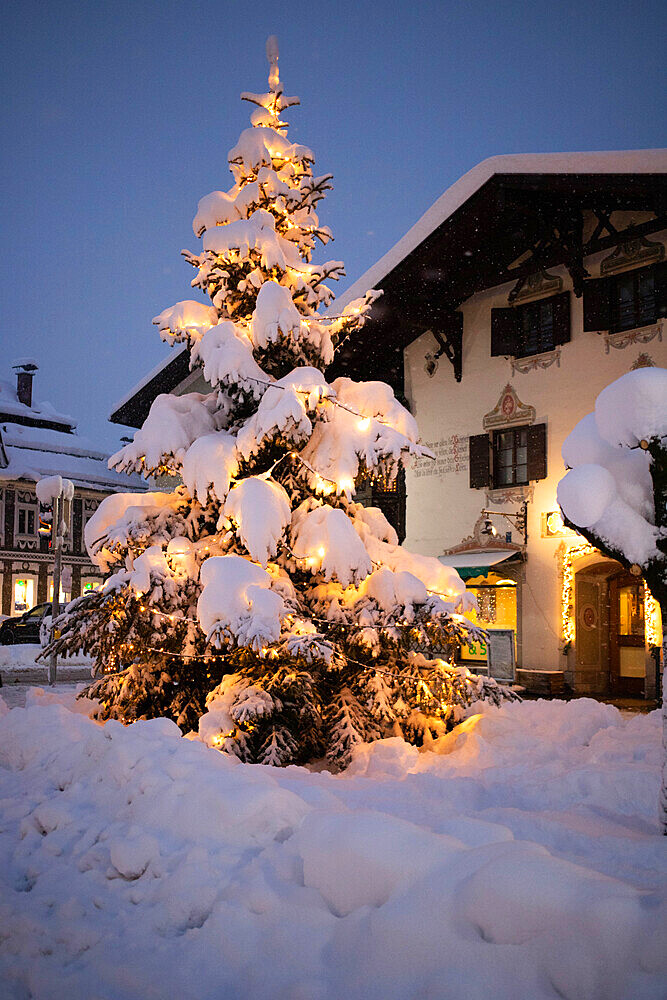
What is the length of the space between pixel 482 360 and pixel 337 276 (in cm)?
947

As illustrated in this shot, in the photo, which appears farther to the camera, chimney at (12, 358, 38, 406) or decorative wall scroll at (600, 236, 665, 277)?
chimney at (12, 358, 38, 406)

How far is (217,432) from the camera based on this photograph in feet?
26.7

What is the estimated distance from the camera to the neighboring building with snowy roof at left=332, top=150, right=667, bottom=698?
1440 centimetres

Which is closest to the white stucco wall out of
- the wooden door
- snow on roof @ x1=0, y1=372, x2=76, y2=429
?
the wooden door

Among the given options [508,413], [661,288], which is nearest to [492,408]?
[508,413]

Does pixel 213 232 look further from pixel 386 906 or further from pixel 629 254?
pixel 629 254

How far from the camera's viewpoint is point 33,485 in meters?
39.0

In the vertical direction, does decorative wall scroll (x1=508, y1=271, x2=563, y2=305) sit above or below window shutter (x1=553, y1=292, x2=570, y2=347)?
above

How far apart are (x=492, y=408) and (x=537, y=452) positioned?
1.62 m

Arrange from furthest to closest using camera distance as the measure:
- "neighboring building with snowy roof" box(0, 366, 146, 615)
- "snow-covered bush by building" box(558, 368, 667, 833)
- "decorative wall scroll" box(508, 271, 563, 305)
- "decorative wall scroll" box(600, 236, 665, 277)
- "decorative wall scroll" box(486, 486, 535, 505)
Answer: "neighboring building with snowy roof" box(0, 366, 146, 615)
"decorative wall scroll" box(486, 486, 535, 505)
"decorative wall scroll" box(508, 271, 563, 305)
"decorative wall scroll" box(600, 236, 665, 277)
"snow-covered bush by building" box(558, 368, 667, 833)

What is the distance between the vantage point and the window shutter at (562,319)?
15.6 metres

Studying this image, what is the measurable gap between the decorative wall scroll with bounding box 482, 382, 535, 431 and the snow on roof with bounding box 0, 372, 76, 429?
3138 centimetres

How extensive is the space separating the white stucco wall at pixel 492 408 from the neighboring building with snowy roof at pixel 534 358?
1.3 inches

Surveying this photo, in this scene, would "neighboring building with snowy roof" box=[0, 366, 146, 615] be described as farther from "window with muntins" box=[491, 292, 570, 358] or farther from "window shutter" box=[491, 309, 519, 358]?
"window with muntins" box=[491, 292, 570, 358]
